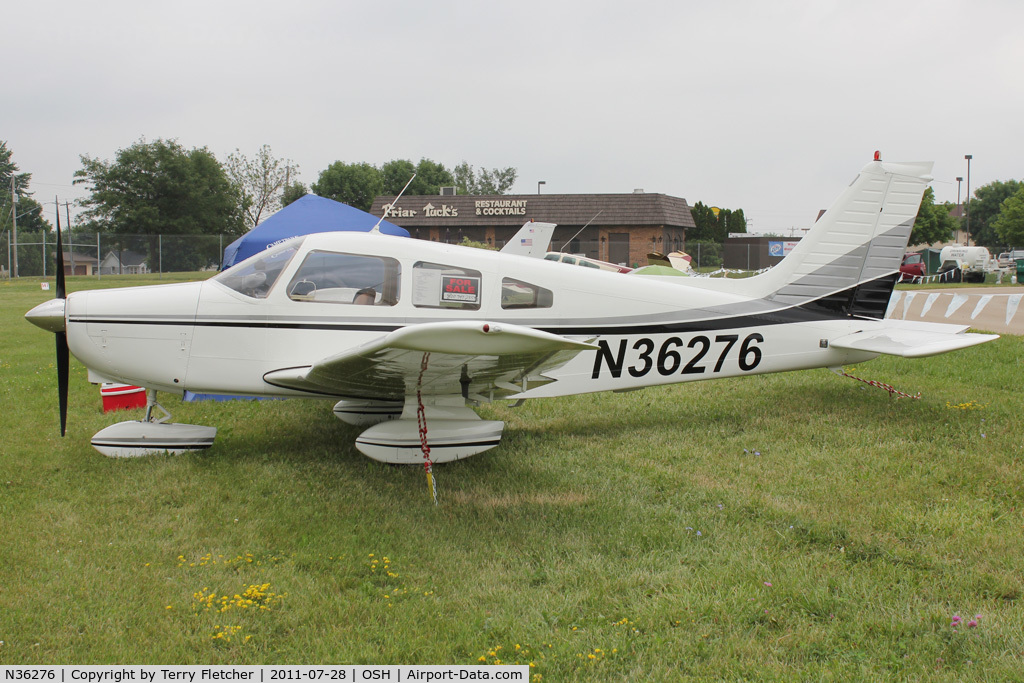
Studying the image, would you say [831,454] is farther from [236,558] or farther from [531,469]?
[236,558]

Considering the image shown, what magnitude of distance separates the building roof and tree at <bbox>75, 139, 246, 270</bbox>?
1271cm

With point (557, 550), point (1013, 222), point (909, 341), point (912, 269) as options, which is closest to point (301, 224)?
point (557, 550)

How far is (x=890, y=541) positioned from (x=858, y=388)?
4.43 meters

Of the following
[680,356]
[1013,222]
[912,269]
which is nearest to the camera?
[680,356]

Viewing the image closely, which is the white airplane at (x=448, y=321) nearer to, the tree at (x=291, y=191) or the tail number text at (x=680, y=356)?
the tail number text at (x=680, y=356)

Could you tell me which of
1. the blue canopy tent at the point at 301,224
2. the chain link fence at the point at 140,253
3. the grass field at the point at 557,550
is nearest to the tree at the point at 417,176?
the chain link fence at the point at 140,253

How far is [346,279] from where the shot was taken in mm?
5465

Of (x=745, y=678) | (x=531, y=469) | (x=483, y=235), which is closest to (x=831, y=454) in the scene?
(x=531, y=469)

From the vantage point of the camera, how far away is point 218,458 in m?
5.71

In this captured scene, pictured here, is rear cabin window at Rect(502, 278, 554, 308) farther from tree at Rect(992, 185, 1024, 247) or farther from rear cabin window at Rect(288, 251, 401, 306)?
tree at Rect(992, 185, 1024, 247)

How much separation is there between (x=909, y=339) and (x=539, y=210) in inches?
1376

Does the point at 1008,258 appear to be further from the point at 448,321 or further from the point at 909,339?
the point at 448,321

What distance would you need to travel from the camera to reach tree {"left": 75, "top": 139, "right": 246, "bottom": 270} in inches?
1764

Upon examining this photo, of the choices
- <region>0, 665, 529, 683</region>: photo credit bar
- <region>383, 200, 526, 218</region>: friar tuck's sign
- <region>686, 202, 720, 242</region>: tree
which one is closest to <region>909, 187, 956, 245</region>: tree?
<region>686, 202, 720, 242</region>: tree
